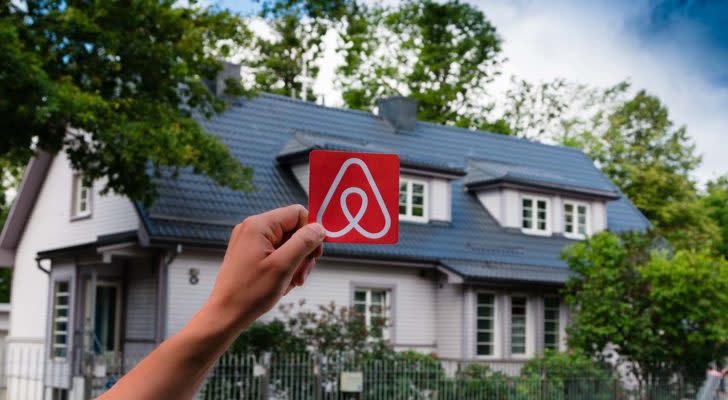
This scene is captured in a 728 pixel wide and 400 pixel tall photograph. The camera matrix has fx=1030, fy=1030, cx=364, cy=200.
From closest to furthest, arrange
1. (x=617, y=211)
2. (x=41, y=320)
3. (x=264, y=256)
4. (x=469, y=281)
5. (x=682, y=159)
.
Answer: (x=264, y=256) < (x=469, y=281) < (x=41, y=320) < (x=617, y=211) < (x=682, y=159)

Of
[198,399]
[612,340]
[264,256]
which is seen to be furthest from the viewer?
[612,340]

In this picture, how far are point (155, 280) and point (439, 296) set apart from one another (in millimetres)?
7253

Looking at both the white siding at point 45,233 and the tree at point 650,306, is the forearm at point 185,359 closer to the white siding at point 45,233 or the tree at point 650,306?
the tree at point 650,306

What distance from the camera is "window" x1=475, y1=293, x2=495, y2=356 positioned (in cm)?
2552

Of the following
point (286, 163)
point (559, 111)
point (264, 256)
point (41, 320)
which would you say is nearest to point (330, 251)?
point (286, 163)

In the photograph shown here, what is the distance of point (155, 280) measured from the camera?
21.2 m

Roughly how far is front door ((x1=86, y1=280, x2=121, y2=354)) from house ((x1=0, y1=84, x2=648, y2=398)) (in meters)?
0.03

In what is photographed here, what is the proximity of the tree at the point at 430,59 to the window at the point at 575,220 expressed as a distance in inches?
499

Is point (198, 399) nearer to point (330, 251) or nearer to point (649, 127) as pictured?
point (330, 251)

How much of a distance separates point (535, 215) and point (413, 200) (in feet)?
13.9

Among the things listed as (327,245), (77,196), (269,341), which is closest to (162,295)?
(269,341)

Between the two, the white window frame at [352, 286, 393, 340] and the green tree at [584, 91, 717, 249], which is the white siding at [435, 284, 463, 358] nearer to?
the white window frame at [352, 286, 393, 340]

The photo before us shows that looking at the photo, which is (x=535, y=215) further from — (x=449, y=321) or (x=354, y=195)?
(x=354, y=195)

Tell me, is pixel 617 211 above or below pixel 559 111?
below
